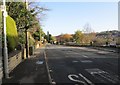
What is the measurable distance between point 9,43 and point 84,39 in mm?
111489

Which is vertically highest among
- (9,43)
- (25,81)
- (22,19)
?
(22,19)

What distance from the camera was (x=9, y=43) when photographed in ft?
76.5

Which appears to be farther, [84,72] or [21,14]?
[21,14]

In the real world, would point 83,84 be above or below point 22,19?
below

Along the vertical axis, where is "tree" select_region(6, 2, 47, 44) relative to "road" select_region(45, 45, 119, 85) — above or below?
above

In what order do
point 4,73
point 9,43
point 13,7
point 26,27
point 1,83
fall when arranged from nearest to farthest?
point 1,83 < point 4,73 < point 9,43 < point 13,7 < point 26,27

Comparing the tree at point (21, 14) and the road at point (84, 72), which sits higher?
the tree at point (21, 14)

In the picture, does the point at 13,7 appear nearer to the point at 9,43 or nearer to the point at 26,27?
the point at 26,27

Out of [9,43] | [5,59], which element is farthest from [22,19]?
[5,59]

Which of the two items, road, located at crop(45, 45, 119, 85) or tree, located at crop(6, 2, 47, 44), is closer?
road, located at crop(45, 45, 119, 85)

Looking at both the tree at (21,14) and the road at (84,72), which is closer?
the road at (84,72)

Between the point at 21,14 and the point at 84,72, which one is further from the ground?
the point at 21,14

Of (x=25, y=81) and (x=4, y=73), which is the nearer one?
(x=25, y=81)

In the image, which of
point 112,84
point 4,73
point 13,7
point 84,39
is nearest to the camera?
point 112,84
